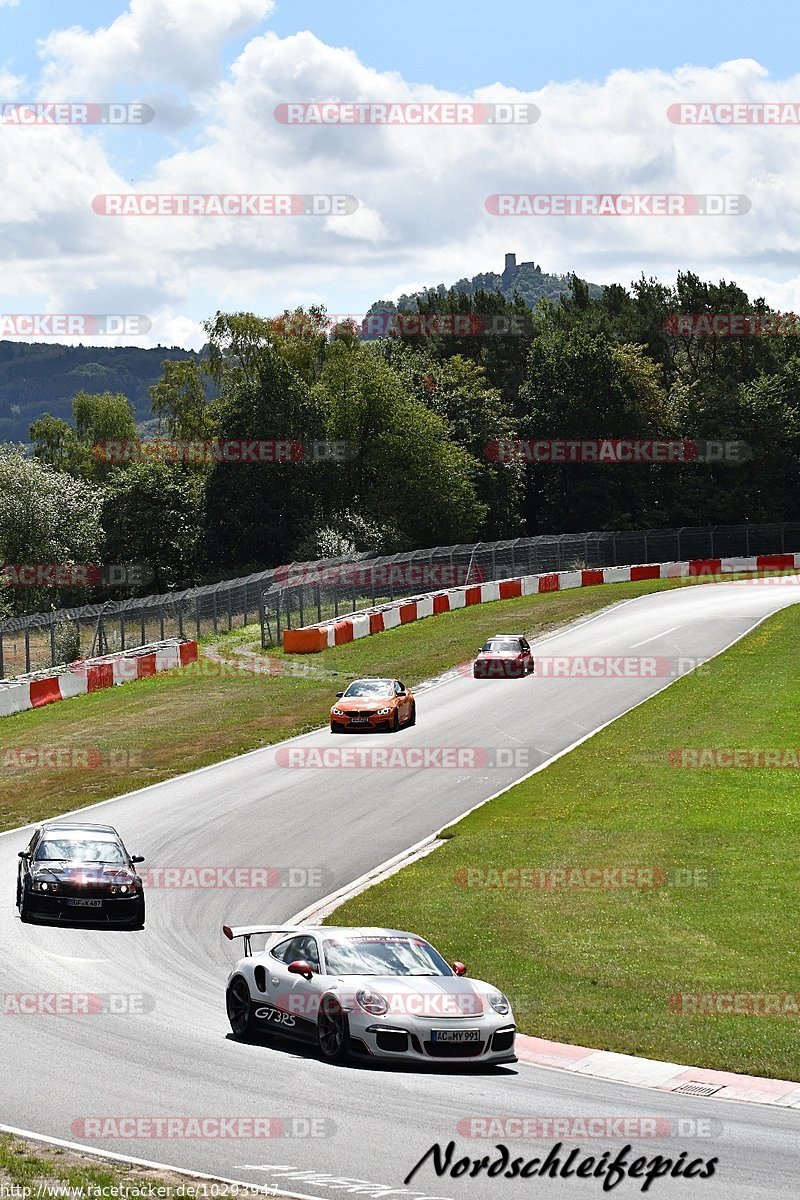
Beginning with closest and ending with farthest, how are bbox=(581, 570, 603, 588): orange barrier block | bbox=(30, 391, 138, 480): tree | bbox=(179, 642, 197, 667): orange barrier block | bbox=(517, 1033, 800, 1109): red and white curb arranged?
bbox=(517, 1033, 800, 1109): red and white curb
bbox=(179, 642, 197, 667): orange barrier block
bbox=(581, 570, 603, 588): orange barrier block
bbox=(30, 391, 138, 480): tree

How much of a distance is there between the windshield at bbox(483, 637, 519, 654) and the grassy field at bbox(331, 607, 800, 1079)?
472 inches

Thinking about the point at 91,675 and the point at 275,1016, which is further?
the point at 91,675

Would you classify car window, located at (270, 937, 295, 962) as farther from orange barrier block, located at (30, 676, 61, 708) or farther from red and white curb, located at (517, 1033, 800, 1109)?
orange barrier block, located at (30, 676, 61, 708)

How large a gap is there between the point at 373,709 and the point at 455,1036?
23791 millimetres

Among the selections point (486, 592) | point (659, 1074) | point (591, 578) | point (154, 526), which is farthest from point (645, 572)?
point (659, 1074)

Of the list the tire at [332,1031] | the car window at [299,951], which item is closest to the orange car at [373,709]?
the car window at [299,951]

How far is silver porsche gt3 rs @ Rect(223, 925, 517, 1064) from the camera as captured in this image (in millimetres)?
14867

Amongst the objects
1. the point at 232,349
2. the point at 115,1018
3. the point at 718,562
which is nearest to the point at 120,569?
the point at 232,349

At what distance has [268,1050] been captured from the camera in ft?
51.2

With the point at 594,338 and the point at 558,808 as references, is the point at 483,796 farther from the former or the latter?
the point at 594,338

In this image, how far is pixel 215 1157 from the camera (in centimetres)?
1160

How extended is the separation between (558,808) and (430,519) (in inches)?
2157

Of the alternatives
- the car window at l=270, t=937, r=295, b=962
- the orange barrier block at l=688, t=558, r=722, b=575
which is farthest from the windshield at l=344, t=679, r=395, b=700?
the orange barrier block at l=688, t=558, r=722, b=575

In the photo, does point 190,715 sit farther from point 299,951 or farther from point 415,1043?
point 415,1043
